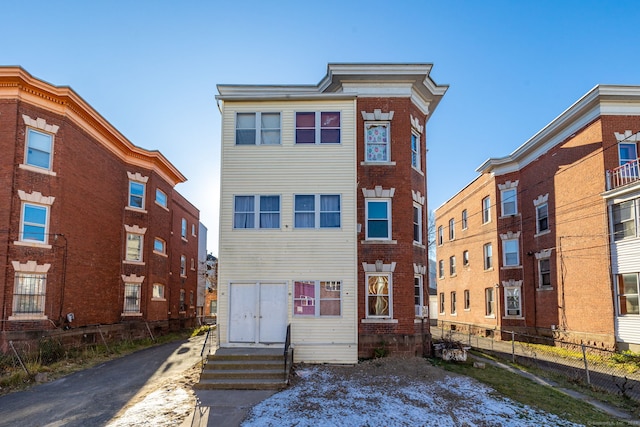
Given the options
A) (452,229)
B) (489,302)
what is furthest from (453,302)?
(489,302)

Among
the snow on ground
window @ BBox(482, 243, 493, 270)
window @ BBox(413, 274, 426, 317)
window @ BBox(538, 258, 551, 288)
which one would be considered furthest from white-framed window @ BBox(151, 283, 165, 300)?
window @ BBox(538, 258, 551, 288)

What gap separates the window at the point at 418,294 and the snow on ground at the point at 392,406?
416 centimetres

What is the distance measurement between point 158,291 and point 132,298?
2.96m

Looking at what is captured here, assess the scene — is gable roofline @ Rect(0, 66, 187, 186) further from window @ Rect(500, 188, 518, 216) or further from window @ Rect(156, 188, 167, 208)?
window @ Rect(500, 188, 518, 216)

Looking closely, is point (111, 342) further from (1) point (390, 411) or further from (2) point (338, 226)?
(1) point (390, 411)

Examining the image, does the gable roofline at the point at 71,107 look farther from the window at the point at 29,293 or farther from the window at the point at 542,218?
the window at the point at 542,218

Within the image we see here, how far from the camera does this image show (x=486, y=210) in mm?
29391

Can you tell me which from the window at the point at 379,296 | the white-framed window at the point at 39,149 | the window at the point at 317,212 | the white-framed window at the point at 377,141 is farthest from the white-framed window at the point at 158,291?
the white-framed window at the point at 377,141

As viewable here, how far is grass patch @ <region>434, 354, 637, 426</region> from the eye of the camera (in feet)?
32.8

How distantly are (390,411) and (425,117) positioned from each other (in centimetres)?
1239

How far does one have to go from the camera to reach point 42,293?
55.0ft

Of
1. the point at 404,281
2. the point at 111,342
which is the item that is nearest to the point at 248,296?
the point at 404,281

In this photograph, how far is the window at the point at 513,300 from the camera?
26.1 m

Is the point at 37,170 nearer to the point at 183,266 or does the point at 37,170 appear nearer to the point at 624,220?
the point at 183,266
